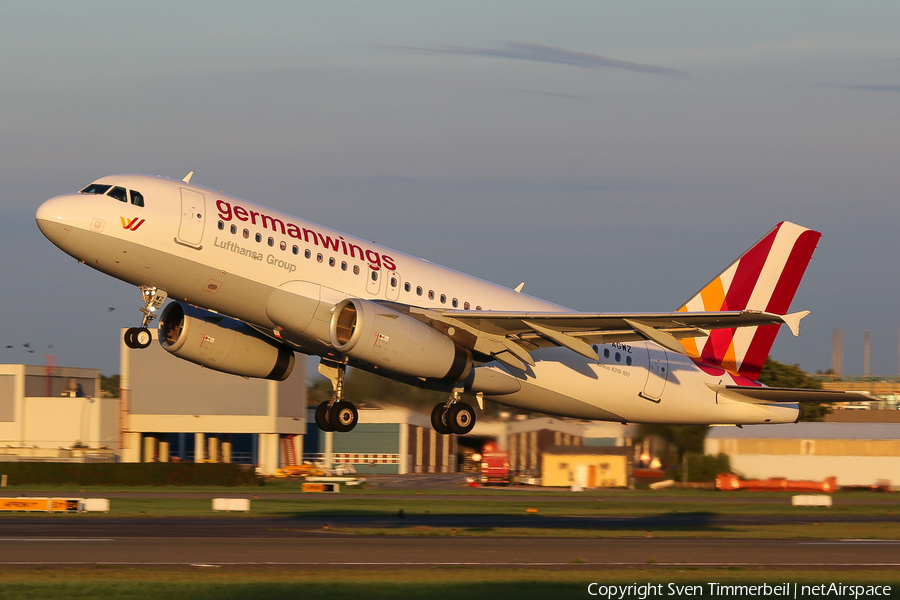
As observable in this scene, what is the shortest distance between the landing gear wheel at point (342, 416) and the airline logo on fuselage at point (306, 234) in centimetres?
464

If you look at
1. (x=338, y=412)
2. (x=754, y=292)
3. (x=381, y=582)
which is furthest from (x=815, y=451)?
(x=381, y=582)

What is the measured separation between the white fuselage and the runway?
5.04m

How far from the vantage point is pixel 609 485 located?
65.9 m

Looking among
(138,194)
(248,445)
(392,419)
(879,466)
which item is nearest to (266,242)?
(138,194)

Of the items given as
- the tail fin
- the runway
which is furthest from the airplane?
the runway

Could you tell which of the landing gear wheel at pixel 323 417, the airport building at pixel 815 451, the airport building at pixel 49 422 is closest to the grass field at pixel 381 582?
the landing gear wheel at pixel 323 417

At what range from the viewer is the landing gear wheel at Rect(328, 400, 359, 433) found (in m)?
32.7

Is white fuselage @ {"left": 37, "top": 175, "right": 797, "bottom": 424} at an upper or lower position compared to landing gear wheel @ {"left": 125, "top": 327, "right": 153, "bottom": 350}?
upper

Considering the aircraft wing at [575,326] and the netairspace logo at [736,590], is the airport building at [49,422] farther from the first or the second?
the netairspace logo at [736,590]

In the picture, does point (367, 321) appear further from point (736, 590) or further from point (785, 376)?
point (785, 376)

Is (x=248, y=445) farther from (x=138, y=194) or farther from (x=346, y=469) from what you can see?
(x=138, y=194)

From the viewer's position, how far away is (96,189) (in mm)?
28359

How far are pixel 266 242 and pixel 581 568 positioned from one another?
40.3 feet

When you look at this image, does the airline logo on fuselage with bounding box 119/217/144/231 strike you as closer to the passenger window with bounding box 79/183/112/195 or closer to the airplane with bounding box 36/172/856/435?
the airplane with bounding box 36/172/856/435
